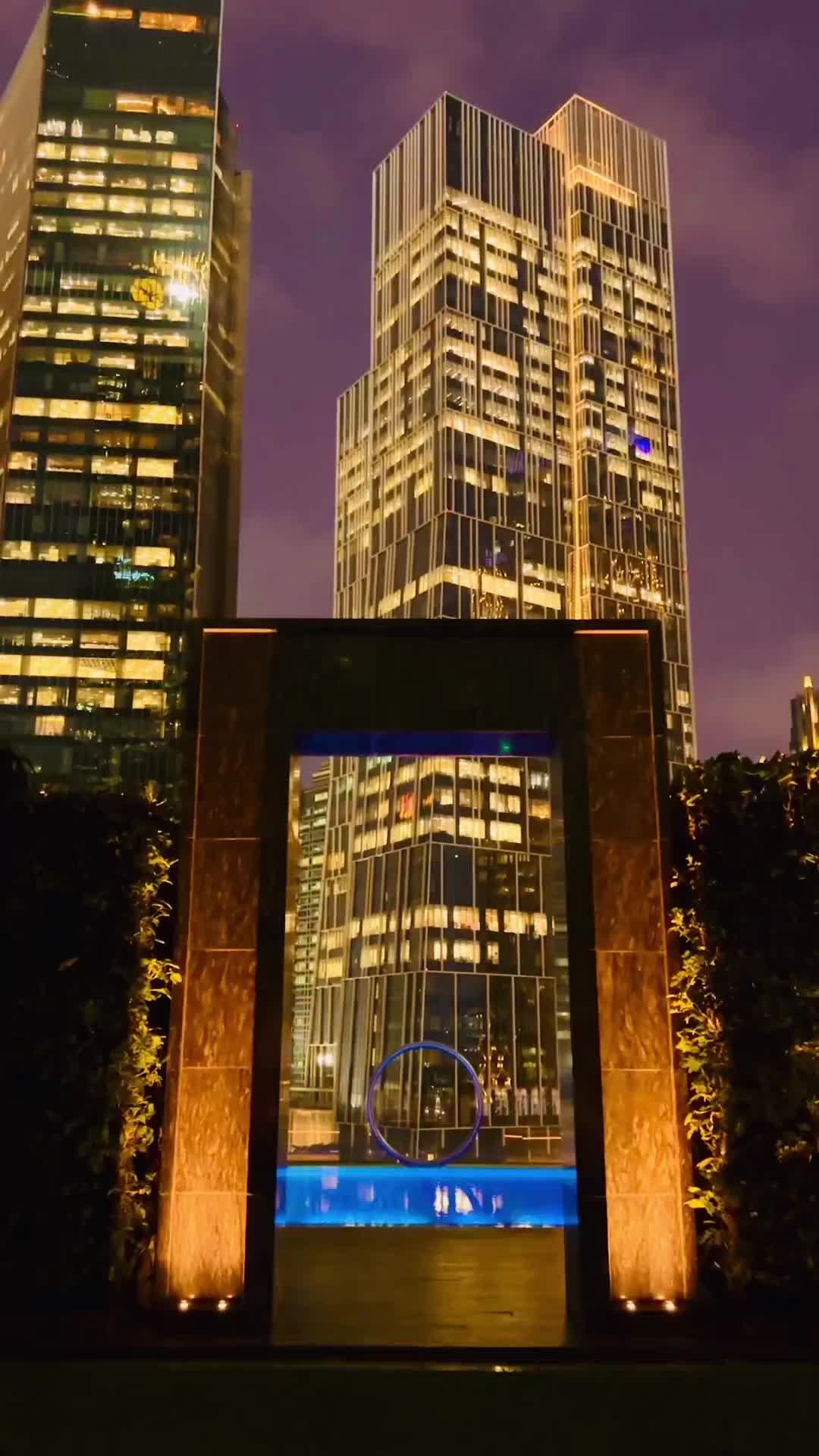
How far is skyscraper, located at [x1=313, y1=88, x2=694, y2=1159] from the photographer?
130ft

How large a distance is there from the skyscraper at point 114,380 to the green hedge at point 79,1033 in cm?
6055

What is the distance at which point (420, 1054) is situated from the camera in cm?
3744

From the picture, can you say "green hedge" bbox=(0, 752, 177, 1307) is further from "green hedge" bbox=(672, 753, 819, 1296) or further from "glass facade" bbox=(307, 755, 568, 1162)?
"glass facade" bbox=(307, 755, 568, 1162)

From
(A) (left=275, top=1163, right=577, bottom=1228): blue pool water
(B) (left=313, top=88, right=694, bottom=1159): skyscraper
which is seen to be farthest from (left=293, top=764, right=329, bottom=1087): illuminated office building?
(A) (left=275, top=1163, right=577, bottom=1228): blue pool water

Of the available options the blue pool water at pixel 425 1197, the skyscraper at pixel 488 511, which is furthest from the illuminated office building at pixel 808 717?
the blue pool water at pixel 425 1197

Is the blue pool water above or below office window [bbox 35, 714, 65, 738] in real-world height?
below

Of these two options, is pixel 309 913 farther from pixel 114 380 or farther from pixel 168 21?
pixel 168 21

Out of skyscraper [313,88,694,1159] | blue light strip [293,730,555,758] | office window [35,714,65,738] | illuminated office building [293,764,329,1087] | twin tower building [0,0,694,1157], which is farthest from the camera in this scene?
office window [35,714,65,738]

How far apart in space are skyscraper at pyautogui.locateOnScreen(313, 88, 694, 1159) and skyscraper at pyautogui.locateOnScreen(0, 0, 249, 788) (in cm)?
2253

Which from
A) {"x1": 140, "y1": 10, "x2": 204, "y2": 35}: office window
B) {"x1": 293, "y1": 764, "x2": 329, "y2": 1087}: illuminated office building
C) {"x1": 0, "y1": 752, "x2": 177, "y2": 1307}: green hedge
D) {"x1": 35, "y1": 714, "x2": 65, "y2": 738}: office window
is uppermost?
{"x1": 140, "y1": 10, "x2": 204, "y2": 35}: office window

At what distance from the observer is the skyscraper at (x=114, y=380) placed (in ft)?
237

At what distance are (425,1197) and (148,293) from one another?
75.8 metres

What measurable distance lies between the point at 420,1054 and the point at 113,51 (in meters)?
76.8

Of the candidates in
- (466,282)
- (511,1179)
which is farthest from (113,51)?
(511,1179)
